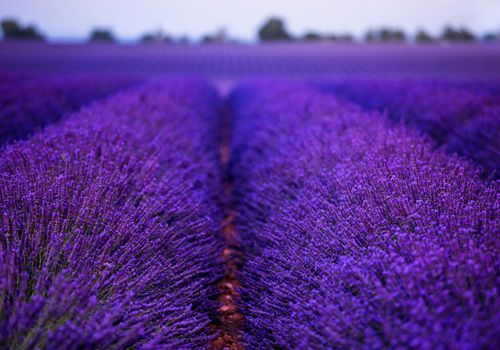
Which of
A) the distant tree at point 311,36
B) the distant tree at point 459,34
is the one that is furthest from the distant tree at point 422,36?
the distant tree at point 311,36

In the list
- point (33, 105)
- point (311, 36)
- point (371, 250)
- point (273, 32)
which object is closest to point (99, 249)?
point (371, 250)

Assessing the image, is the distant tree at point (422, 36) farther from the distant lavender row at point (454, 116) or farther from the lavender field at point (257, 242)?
the lavender field at point (257, 242)

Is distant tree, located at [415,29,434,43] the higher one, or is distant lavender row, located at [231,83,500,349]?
distant tree, located at [415,29,434,43]

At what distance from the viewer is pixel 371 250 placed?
4.48 ft

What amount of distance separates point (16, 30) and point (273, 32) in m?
21.9

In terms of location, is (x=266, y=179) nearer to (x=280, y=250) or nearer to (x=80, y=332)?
(x=280, y=250)

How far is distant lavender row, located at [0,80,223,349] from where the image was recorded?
1.11m

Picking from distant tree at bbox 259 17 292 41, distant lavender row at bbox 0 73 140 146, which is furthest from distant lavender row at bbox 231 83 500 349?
distant tree at bbox 259 17 292 41

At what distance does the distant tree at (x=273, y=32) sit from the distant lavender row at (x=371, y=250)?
3593cm

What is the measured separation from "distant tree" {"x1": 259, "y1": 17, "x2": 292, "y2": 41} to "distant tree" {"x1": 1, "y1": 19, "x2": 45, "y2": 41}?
19588mm

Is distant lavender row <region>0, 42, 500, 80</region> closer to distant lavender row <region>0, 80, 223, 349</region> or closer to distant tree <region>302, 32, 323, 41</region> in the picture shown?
distant tree <region>302, 32, 323, 41</region>

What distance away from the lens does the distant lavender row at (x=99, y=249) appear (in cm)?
111

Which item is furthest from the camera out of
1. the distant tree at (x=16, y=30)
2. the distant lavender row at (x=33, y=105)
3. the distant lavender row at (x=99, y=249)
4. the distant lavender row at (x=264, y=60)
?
the distant tree at (x=16, y=30)

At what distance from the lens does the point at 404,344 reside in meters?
0.95
